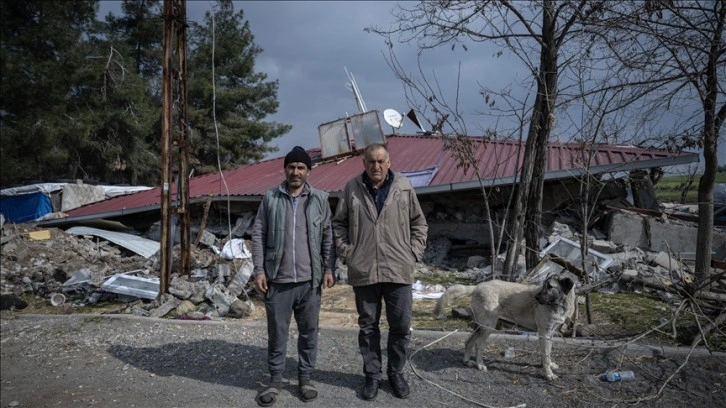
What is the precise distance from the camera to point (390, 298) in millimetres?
3705

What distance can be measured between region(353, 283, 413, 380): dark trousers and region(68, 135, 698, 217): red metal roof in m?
4.45

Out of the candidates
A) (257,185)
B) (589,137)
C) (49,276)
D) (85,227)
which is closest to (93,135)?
(85,227)

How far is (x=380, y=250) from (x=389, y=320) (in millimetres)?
558

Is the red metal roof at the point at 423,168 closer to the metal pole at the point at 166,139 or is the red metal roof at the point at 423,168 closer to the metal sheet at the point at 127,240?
the metal sheet at the point at 127,240

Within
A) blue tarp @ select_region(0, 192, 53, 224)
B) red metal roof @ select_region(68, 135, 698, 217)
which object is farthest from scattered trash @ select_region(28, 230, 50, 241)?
blue tarp @ select_region(0, 192, 53, 224)

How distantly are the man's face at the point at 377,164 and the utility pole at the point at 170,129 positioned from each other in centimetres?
412

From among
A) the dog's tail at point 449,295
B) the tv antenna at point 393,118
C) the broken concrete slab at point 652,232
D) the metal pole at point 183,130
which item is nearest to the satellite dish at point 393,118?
the tv antenna at point 393,118

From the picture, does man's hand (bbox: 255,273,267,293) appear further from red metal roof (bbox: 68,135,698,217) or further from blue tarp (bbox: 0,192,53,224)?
blue tarp (bbox: 0,192,53,224)

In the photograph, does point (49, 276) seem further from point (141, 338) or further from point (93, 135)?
point (93, 135)

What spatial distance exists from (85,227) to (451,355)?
1243cm

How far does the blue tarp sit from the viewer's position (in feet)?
58.9

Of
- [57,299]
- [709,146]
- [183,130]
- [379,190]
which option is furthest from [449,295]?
[57,299]

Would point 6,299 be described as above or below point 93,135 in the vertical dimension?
below

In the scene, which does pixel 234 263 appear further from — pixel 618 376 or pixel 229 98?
pixel 229 98
